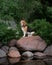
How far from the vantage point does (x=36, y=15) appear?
20.3m

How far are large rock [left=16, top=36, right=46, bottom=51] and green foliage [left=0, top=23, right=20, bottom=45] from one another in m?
0.53

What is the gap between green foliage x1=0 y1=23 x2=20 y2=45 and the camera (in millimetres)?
16250

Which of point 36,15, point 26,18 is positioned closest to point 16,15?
point 26,18

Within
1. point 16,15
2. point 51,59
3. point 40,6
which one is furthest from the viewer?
point 40,6

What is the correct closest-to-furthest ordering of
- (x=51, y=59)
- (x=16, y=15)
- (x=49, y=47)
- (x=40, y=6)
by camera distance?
(x=51, y=59) → (x=49, y=47) → (x=16, y=15) → (x=40, y=6)

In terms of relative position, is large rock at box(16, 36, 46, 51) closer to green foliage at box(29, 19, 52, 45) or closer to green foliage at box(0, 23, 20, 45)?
green foliage at box(29, 19, 52, 45)

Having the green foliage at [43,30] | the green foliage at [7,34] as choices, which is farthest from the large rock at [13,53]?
the green foliage at [43,30]

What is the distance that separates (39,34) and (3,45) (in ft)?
6.24

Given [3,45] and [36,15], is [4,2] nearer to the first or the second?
[3,45]

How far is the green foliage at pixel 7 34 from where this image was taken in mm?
16250

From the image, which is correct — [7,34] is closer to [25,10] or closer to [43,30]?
[43,30]

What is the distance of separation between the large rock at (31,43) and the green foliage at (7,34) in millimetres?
526

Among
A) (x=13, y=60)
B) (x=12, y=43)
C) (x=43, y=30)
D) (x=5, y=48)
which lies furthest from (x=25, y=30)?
(x=13, y=60)

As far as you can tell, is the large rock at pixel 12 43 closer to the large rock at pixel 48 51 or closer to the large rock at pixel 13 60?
the large rock at pixel 13 60
